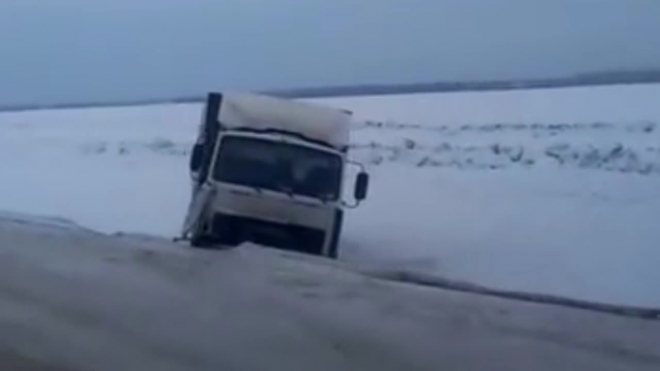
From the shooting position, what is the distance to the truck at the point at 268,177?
10453 millimetres

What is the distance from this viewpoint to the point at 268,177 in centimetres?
1060

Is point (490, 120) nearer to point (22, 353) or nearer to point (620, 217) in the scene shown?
point (620, 217)

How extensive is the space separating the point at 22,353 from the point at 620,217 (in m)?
12.0

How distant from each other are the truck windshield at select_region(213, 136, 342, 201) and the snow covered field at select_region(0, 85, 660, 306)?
182cm

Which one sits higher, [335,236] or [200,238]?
[335,236]

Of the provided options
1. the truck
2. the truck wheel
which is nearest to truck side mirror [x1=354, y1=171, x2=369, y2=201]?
the truck

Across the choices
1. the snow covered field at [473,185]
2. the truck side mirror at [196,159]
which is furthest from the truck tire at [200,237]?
the snow covered field at [473,185]

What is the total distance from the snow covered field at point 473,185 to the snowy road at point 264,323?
11.8ft

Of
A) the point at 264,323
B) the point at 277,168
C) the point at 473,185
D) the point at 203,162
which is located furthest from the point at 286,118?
the point at 473,185

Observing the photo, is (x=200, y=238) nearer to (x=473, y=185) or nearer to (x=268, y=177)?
(x=268, y=177)

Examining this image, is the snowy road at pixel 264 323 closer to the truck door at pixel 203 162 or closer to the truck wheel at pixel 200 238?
the truck wheel at pixel 200 238

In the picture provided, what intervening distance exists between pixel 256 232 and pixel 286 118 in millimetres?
1286

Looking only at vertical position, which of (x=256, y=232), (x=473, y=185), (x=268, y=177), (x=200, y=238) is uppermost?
(x=473, y=185)

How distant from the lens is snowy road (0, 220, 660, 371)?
4.51 metres
